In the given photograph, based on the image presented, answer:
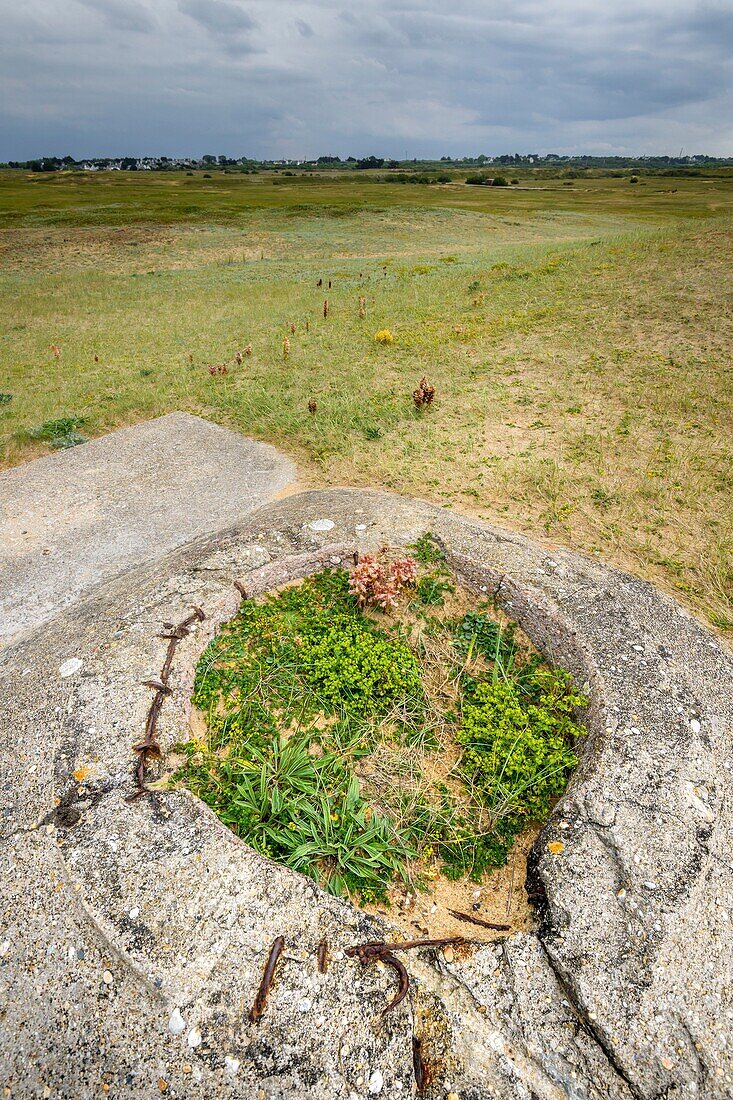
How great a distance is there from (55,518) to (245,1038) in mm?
6014

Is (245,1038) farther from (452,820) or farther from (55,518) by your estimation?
(55,518)

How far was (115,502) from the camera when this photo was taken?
709cm

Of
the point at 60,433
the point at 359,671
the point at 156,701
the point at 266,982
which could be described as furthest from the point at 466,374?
the point at 266,982

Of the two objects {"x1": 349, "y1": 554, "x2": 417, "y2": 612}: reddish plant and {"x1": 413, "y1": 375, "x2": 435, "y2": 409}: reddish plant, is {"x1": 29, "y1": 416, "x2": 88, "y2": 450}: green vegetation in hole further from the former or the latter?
{"x1": 349, "y1": 554, "x2": 417, "y2": 612}: reddish plant

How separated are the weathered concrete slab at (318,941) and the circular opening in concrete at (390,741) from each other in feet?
0.88

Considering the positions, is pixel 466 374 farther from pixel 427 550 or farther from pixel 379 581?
pixel 379 581

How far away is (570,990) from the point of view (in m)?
2.54

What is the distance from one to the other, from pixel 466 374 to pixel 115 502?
23.4ft

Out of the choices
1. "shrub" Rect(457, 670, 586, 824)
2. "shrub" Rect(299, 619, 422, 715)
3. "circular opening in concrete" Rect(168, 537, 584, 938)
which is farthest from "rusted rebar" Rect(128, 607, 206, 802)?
"shrub" Rect(457, 670, 586, 824)

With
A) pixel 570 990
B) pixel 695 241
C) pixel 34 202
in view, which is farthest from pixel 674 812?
pixel 34 202

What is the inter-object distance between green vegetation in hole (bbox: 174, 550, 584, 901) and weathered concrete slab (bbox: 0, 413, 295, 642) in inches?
81.7

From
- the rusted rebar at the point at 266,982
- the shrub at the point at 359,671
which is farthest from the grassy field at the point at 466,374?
the rusted rebar at the point at 266,982

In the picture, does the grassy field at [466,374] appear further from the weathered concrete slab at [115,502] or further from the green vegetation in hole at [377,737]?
the green vegetation in hole at [377,737]

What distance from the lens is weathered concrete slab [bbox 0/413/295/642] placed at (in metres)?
5.70
